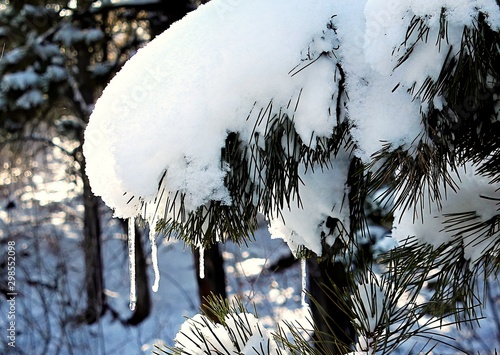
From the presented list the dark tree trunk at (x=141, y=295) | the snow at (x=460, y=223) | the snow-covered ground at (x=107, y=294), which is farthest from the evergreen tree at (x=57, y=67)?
the snow at (x=460, y=223)

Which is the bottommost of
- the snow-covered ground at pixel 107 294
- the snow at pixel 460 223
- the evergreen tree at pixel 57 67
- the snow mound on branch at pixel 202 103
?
the snow at pixel 460 223

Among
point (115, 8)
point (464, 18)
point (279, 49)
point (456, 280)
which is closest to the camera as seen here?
point (464, 18)

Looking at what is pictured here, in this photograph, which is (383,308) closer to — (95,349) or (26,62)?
(95,349)

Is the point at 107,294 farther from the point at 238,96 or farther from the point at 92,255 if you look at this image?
the point at 238,96

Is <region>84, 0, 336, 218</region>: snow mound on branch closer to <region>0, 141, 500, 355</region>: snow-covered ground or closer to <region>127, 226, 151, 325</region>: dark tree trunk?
<region>0, 141, 500, 355</region>: snow-covered ground

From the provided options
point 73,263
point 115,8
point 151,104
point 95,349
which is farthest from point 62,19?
point 151,104

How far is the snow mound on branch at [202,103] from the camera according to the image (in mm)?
770

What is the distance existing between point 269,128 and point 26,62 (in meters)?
4.76

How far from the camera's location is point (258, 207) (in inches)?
32.9

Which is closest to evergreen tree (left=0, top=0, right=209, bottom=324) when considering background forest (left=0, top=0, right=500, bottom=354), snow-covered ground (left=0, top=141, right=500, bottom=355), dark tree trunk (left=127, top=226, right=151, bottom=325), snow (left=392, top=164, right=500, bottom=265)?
background forest (left=0, top=0, right=500, bottom=354)

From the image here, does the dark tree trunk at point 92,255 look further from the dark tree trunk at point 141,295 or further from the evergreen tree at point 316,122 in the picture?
the evergreen tree at point 316,122

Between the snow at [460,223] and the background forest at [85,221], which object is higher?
the background forest at [85,221]

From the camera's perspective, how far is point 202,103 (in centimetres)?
78

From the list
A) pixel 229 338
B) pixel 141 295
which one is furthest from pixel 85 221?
pixel 229 338
